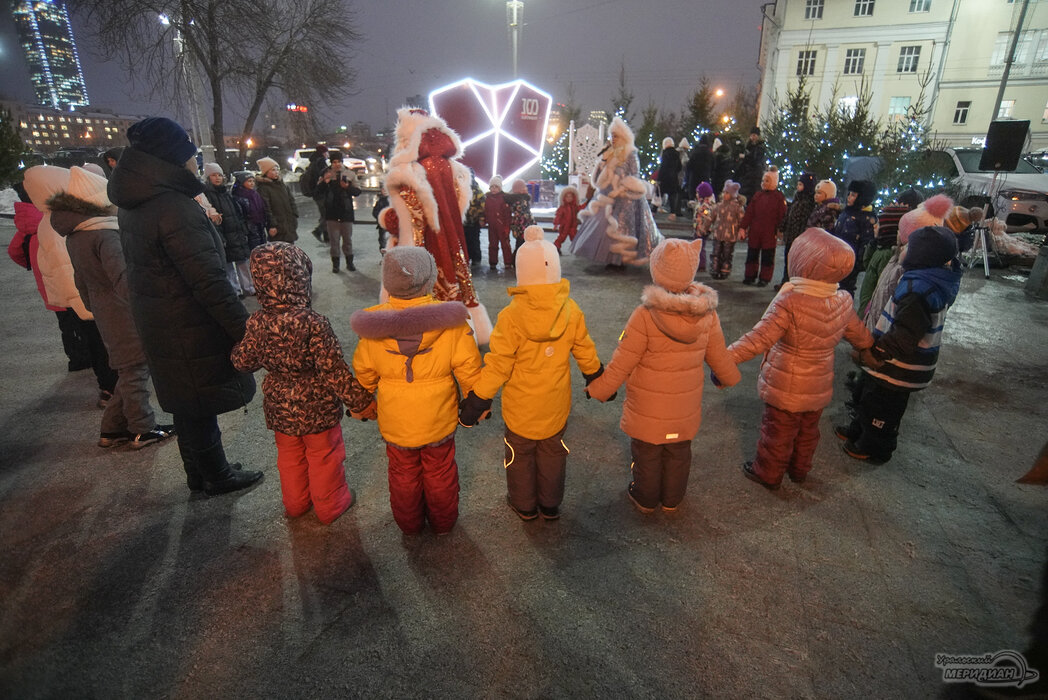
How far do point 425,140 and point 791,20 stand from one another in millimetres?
41848

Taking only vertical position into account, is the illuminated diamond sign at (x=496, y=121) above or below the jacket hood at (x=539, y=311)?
above

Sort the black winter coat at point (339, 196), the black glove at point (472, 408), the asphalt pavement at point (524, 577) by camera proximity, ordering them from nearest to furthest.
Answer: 1. the asphalt pavement at point (524, 577)
2. the black glove at point (472, 408)
3. the black winter coat at point (339, 196)

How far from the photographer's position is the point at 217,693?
214 cm

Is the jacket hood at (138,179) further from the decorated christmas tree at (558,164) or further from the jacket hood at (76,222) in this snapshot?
the decorated christmas tree at (558,164)

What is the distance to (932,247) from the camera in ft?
10.5

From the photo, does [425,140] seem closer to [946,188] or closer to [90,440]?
[90,440]

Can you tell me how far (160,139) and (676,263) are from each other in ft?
8.84

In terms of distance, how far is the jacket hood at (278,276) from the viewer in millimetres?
2562

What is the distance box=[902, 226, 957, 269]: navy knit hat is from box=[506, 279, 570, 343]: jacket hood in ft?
7.57

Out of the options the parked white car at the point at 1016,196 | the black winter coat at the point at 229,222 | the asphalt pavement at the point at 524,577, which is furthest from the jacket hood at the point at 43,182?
the parked white car at the point at 1016,196

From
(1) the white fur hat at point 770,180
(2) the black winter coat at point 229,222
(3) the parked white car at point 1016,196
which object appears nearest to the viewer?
(2) the black winter coat at point 229,222

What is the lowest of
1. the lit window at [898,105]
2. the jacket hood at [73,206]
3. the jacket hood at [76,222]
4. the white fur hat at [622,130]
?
the jacket hood at [76,222]

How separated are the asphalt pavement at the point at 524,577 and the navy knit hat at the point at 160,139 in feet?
6.69

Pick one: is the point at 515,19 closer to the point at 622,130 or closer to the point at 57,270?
the point at 622,130
